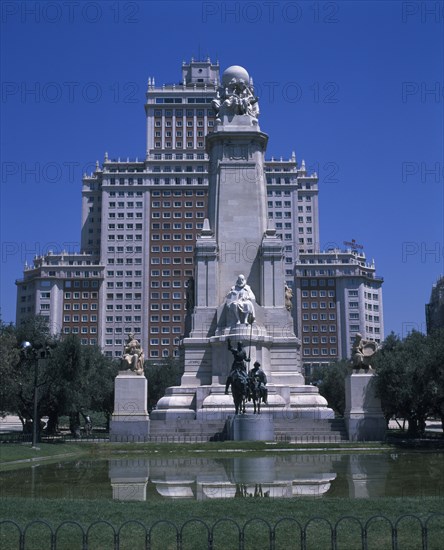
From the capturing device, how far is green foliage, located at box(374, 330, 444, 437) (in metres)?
44.3

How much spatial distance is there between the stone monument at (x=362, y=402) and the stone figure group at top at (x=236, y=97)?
19.1 meters

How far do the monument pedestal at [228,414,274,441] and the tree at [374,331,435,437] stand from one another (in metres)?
13.4

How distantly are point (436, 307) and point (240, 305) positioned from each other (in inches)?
3624

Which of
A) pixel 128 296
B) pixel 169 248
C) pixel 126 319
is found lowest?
pixel 126 319

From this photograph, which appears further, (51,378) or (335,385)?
(335,385)

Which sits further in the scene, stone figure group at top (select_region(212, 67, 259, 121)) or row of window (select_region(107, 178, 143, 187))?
row of window (select_region(107, 178, 143, 187))

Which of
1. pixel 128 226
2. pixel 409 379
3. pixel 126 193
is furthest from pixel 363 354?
pixel 126 193

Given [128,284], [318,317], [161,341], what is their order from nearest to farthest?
1. [161,341]
2. [128,284]
3. [318,317]

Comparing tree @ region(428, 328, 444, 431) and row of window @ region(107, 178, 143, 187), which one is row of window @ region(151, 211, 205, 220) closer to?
row of window @ region(107, 178, 143, 187)

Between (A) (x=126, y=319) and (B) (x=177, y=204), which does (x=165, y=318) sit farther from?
(B) (x=177, y=204)

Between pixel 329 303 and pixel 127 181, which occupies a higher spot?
pixel 127 181

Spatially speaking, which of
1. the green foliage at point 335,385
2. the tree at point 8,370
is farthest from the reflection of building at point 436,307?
the tree at point 8,370

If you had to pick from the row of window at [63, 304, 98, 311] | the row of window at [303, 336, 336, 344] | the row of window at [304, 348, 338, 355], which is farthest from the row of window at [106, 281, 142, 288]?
the row of window at [304, 348, 338, 355]

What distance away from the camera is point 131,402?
138 ft
